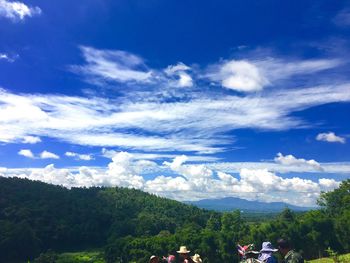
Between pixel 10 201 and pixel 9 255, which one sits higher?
pixel 10 201

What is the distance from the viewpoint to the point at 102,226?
116062 millimetres

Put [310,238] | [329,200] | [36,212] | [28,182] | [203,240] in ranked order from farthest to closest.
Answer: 1. [28,182]
2. [36,212]
3. [329,200]
4. [203,240]
5. [310,238]

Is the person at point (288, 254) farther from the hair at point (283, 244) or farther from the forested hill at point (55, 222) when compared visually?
the forested hill at point (55, 222)

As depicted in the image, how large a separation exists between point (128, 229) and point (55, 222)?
2033 cm

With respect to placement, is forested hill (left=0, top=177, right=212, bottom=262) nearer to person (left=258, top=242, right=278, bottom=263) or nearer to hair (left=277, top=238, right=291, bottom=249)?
person (left=258, top=242, right=278, bottom=263)

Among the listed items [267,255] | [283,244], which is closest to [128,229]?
[267,255]

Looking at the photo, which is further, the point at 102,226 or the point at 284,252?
the point at 102,226

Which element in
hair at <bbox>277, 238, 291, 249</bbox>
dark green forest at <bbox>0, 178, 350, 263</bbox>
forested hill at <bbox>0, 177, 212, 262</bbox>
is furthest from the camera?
forested hill at <bbox>0, 177, 212, 262</bbox>

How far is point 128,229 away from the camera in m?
109

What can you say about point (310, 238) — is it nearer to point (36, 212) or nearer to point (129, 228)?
point (129, 228)

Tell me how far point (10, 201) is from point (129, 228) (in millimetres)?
34522

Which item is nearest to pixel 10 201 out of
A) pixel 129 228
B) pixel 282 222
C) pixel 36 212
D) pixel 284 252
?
pixel 36 212

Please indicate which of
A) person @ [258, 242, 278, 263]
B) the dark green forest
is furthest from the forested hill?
person @ [258, 242, 278, 263]

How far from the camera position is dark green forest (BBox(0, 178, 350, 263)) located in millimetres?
72688
